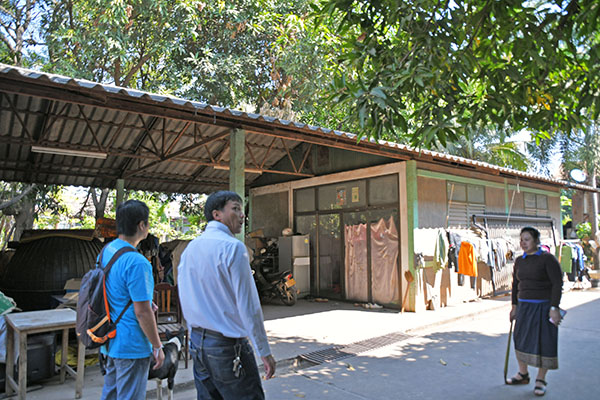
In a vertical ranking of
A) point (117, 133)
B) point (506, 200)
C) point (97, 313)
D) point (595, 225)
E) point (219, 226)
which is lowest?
point (97, 313)

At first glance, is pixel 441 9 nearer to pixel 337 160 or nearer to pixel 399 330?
pixel 399 330

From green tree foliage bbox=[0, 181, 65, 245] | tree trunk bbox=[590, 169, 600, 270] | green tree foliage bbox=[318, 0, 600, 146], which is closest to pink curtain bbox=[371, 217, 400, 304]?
green tree foliage bbox=[318, 0, 600, 146]

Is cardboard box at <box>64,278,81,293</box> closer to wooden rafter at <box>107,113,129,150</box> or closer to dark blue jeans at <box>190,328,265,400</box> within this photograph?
wooden rafter at <box>107,113,129,150</box>

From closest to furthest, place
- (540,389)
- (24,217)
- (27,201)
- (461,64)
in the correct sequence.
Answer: (461,64) < (540,389) < (27,201) < (24,217)

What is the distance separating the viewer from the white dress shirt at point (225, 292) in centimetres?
246

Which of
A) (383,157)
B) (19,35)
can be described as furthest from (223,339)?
(19,35)

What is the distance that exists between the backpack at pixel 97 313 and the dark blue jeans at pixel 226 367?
2.08 feet

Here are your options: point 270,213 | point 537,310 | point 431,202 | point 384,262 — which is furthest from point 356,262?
point 537,310

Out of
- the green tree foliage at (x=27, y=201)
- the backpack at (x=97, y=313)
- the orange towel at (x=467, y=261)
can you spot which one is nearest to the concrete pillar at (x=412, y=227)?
the orange towel at (x=467, y=261)

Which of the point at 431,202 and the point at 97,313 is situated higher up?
the point at 431,202

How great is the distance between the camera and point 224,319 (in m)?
2.52

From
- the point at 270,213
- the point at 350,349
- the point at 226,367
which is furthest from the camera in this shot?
the point at 270,213

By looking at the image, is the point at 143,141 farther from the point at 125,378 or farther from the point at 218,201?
the point at 125,378

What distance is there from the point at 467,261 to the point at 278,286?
4.43 meters
